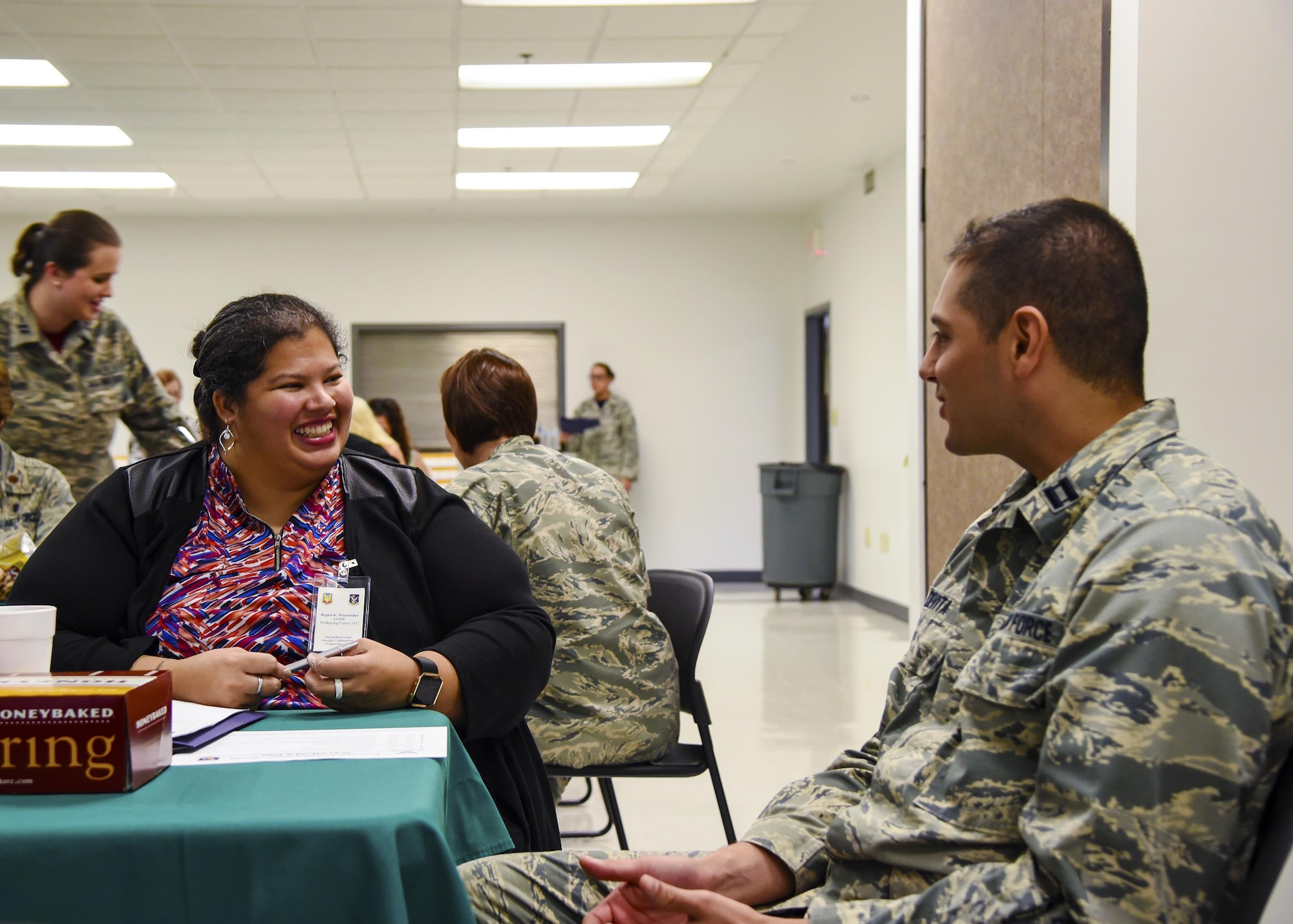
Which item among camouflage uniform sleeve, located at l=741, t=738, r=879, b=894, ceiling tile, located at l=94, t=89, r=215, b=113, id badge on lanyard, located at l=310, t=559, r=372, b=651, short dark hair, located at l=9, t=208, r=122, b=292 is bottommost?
camouflage uniform sleeve, located at l=741, t=738, r=879, b=894

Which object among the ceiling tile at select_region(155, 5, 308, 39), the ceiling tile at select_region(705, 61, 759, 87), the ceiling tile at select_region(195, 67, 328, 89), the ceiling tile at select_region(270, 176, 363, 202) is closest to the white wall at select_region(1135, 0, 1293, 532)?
the ceiling tile at select_region(705, 61, 759, 87)

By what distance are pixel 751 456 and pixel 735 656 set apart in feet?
12.2

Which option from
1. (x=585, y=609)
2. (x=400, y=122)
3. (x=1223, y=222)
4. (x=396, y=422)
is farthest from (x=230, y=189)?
(x=1223, y=222)

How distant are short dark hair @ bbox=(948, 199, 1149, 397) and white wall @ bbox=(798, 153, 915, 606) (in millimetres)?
5624

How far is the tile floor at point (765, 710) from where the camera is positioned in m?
3.22

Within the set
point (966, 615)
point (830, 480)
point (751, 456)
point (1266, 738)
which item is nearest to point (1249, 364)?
point (966, 615)

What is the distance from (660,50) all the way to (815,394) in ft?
14.7

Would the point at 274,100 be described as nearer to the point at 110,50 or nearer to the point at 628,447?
the point at 110,50

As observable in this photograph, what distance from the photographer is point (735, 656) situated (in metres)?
5.93

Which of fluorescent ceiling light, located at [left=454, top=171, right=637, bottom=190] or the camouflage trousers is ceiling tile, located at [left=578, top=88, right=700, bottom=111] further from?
the camouflage trousers

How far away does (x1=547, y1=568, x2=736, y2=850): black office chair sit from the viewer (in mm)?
2273

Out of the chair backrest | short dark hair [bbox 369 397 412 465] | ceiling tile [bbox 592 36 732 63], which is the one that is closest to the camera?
the chair backrest

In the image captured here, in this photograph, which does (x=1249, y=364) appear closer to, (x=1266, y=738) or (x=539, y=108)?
(x=1266, y=738)

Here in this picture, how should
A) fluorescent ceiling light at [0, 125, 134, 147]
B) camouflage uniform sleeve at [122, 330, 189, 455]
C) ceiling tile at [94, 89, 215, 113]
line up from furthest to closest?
fluorescent ceiling light at [0, 125, 134, 147], ceiling tile at [94, 89, 215, 113], camouflage uniform sleeve at [122, 330, 189, 455]
